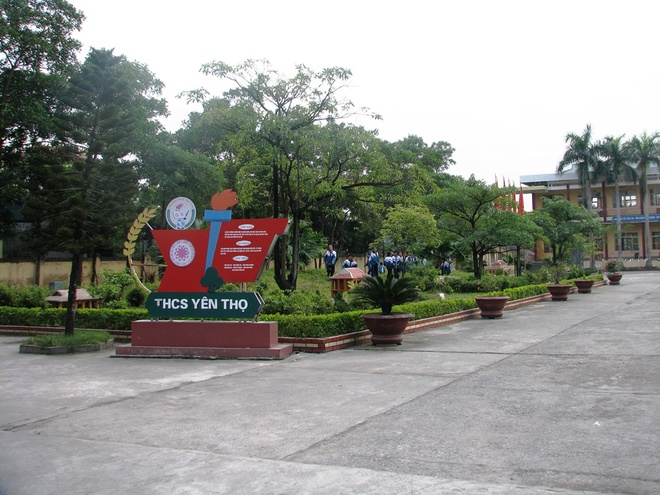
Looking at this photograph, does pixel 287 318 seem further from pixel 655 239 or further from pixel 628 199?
pixel 655 239

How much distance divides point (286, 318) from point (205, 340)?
171 cm

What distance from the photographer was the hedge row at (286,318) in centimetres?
1188

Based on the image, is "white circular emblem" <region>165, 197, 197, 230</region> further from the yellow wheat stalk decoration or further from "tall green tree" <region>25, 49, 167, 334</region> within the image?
"tall green tree" <region>25, 49, 167, 334</region>

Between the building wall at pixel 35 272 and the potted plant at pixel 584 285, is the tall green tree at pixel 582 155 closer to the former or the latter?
the potted plant at pixel 584 285

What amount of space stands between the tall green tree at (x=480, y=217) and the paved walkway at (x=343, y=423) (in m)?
11.2

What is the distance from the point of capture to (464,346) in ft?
38.4

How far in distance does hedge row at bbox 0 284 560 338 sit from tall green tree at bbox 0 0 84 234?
7393mm

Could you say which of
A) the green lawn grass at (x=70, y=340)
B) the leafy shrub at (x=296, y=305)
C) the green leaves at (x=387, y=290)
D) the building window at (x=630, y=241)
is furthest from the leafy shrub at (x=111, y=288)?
the building window at (x=630, y=241)

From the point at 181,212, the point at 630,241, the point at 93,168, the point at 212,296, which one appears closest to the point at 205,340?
the point at 212,296

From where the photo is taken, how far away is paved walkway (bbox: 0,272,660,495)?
4.54 metres

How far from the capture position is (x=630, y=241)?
207ft

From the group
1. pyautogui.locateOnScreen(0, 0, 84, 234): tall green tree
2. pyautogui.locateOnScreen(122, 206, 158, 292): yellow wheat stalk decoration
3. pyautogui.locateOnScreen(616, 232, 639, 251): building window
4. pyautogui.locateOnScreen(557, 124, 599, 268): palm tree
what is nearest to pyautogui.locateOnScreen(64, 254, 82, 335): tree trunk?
pyautogui.locateOnScreen(122, 206, 158, 292): yellow wheat stalk decoration

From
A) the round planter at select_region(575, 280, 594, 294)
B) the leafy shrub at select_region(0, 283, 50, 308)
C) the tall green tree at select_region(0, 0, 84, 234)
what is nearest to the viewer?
the leafy shrub at select_region(0, 283, 50, 308)

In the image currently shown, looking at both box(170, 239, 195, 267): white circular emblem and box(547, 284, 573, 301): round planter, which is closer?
box(170, 239, 195, 267): white circular emblem
